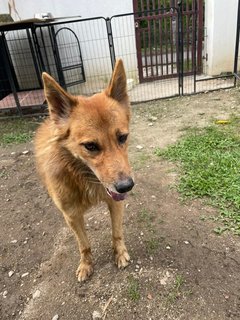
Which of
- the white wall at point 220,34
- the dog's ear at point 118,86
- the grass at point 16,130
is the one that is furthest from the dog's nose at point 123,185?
the white wall at point 220,34

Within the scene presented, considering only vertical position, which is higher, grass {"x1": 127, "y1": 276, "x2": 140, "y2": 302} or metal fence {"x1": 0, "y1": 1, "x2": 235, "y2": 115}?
metal fence {"x1": 0, "y1": 1, "x2": 235, "y2": 115}

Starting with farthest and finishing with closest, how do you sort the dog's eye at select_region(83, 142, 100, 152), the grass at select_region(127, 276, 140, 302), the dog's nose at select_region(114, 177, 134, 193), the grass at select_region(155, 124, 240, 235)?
the grass at select_region(155, 124, 240, 235) → the grass at select_region(127, 276, 140, 302) → the dog's eye at select_region(83, 142, 100, 152) → the dog's nose at select_region(114, 177, 134, 193)

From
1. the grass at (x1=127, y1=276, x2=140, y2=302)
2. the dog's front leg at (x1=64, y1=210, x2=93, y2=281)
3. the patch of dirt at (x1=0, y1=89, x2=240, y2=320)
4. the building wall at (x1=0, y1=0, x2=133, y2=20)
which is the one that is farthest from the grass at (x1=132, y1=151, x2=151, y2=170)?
the building wall at (x1=0, y1=0, x2=133, y2=20)

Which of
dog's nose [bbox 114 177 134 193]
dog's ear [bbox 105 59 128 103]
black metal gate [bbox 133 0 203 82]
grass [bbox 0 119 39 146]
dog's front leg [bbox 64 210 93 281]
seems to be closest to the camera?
dog's nose [bbox 114 177 134 193]

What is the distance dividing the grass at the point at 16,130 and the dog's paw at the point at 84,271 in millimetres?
3277

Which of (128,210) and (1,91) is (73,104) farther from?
(1,91)

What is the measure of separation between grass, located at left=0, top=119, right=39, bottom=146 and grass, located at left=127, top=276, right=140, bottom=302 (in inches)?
142

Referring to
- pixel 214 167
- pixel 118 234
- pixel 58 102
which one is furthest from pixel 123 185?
pixel 214 167

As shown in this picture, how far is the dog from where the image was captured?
1831 millimetres

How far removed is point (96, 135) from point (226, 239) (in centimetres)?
156

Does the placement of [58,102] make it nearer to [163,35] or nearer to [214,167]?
[214,167]

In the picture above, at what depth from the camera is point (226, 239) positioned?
8.31 feet

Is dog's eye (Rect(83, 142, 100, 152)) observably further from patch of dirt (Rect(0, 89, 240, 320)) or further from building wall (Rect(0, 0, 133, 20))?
building wall (Rect(0, 0, 133, 20))

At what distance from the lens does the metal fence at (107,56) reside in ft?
21.7
